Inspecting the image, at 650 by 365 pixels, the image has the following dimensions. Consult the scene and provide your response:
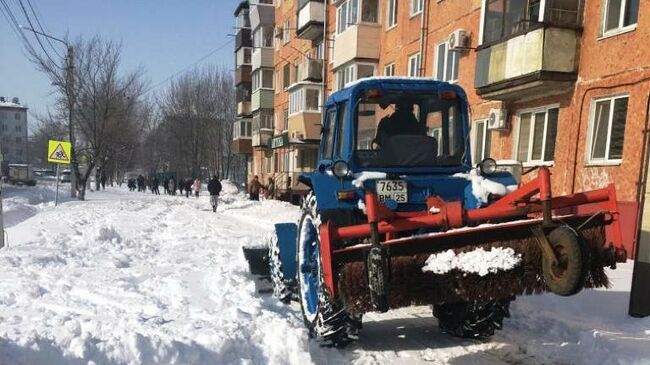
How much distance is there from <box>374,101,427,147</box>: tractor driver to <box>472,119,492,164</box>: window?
32.6 feet

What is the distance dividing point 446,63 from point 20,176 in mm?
48315

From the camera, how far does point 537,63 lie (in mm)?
11289

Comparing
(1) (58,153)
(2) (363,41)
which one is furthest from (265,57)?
(1) (58,153)

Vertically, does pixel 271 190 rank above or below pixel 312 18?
below

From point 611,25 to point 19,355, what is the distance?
11781 millimetres

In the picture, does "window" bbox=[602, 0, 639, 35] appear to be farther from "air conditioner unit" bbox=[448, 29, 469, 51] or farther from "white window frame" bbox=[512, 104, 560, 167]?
"air conditioner unit" bbox=[448, 29, 469, 51]

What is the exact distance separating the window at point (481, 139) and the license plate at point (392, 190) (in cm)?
1079

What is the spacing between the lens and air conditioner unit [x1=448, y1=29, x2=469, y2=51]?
50.0 ft

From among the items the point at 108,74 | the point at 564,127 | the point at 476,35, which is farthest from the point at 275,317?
the point at 108,74

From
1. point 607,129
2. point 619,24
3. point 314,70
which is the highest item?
point 314,70

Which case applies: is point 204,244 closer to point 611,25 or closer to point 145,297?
point 145,297

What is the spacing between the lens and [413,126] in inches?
215

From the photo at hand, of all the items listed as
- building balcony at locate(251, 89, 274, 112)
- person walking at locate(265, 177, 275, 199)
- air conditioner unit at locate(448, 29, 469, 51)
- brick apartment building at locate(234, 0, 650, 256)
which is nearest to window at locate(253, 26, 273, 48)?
building balcony at locate(251, 89, 274, 112)

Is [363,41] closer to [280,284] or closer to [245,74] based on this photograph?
[280,284]
